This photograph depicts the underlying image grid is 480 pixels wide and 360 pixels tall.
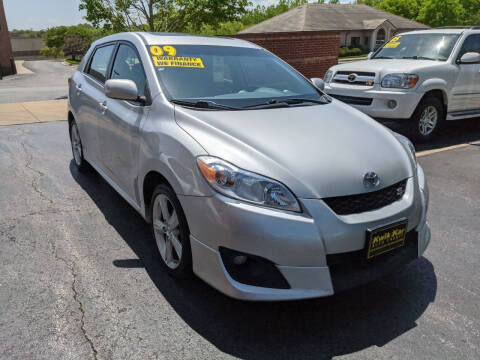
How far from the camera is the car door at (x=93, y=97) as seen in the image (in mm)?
4335

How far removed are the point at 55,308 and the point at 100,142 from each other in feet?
6.30

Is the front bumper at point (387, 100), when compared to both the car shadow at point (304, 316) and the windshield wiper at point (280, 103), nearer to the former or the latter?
the windshield wiper at point (280, 103)

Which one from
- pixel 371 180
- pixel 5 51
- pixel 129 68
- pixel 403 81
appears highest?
pixel 5 51

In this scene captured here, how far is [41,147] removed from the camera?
6961mm

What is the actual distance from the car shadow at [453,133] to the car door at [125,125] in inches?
180

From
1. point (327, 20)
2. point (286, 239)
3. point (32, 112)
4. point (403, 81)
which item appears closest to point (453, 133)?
point (403, 81)

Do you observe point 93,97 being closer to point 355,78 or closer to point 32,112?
point 355,78

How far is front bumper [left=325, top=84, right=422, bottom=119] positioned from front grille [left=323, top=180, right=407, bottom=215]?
14.5 ft

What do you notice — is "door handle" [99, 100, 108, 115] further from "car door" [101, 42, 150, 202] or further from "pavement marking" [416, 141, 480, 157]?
"pavement marking" [416, 141, 480, 157]

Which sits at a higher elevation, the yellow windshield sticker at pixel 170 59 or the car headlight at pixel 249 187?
the yellow windshield sticker at pixel 170 59

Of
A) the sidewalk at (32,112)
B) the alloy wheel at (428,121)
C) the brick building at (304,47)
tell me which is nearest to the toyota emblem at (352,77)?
the alloy wheel at (428,121)

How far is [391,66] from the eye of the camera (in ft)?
23.5

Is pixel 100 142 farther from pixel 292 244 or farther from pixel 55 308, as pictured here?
pixel 292 244

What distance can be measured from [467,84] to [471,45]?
0.76 m
